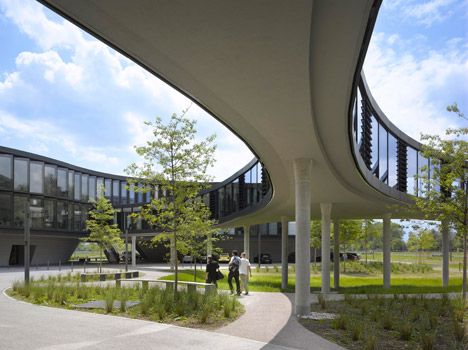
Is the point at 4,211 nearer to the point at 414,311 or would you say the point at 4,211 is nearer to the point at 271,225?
the point at 271,225

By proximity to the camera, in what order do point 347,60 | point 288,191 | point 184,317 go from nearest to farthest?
point 347,60 < point 184,317 < point 288,191

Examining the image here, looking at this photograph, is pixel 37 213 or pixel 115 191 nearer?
pixel 37 213

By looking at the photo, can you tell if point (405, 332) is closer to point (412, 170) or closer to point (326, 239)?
point (326, 239)

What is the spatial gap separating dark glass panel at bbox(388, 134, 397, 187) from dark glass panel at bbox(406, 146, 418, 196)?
88cm

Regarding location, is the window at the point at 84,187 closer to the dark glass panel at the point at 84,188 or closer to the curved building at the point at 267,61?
the dark glass panel at the point at 84,188

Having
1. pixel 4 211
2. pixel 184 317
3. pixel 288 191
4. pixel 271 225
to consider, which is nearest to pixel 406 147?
pixel 288 191

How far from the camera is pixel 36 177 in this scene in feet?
145

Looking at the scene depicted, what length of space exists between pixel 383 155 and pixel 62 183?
3732 centimetres

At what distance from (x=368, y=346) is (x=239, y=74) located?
5.29 meters

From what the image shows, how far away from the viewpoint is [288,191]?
19000 millimetres

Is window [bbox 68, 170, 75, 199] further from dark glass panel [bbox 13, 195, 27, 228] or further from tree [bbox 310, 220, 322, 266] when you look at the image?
tree [bbox 310, 220, 322, 266]

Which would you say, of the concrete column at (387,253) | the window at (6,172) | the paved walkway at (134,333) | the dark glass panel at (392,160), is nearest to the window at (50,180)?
the window at (6,172)

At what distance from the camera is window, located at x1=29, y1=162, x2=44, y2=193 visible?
4372 cm

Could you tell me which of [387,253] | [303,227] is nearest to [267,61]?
[303,227]
